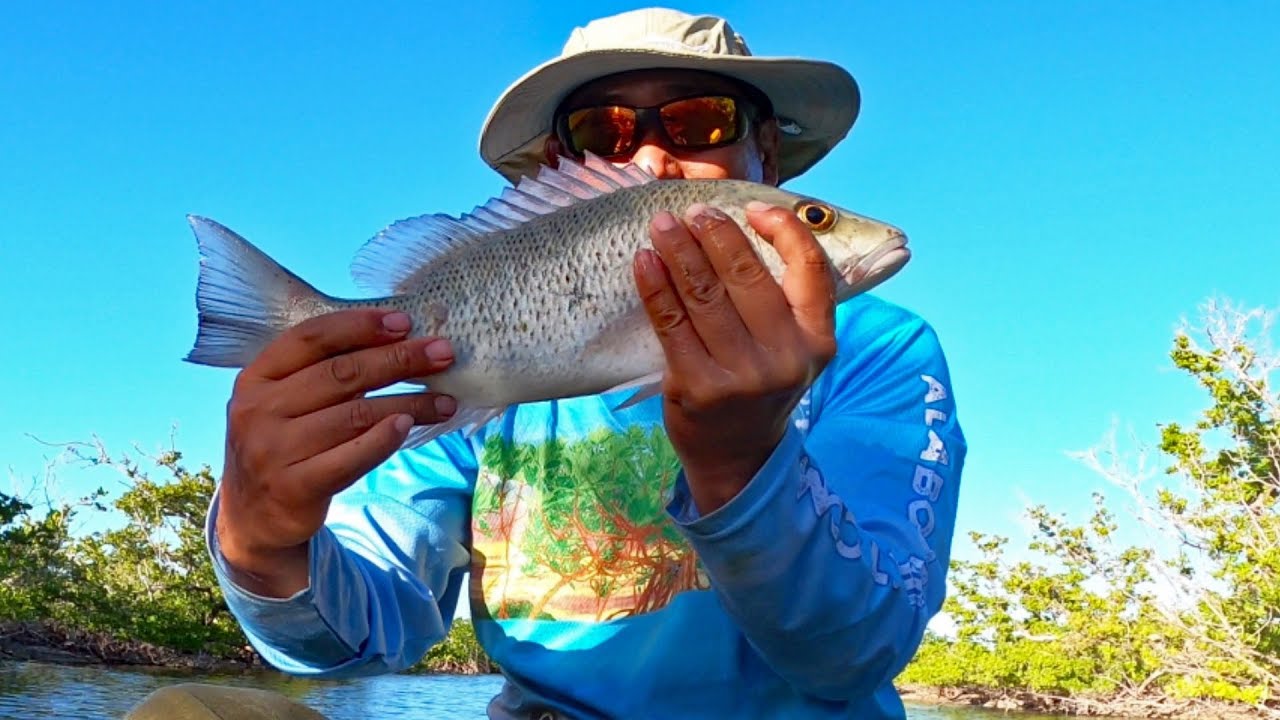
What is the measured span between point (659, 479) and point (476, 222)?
923 mm

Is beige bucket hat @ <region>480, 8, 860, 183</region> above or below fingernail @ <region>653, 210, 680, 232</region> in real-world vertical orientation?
above

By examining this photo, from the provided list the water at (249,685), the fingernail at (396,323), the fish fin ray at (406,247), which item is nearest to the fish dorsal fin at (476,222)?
the fish fin ray at (406,247)

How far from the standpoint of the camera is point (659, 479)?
2.68 metres

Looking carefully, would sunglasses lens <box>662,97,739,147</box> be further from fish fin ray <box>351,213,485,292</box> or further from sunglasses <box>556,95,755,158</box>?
fish fin ray <box>351,213,485,292</box>

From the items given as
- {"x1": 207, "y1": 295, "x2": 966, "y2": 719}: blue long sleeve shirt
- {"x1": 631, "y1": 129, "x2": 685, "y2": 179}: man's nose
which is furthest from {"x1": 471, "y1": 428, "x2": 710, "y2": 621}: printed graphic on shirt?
{"x1": 631, "y1": 129, "x2": 685, "y2": 179}: man's nose

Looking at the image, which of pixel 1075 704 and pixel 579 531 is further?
pixel 1075 704

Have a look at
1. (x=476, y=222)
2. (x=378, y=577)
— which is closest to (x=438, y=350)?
(x=476, y=222)

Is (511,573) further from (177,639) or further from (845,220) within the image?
(177,639)

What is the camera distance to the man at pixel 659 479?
1.65 metres

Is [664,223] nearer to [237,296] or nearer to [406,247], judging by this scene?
[406,247]

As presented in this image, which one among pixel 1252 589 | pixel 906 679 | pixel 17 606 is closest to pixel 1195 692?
pixel 1252 589

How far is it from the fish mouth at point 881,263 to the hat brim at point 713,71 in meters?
1.06

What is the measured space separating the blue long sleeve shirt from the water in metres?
9.46

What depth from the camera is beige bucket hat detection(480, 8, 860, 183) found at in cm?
281
